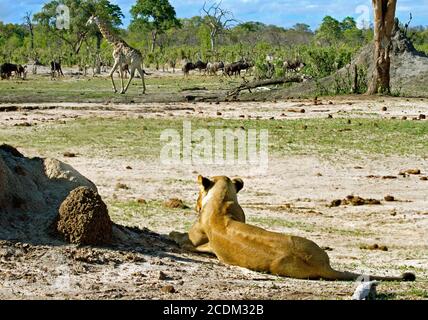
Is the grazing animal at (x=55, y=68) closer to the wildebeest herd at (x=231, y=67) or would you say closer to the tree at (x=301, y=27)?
the wildebeest herd at (x=231, y=67)

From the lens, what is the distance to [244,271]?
26.5ft

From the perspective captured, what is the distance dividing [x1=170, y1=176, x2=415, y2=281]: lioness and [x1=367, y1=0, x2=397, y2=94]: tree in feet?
66.7

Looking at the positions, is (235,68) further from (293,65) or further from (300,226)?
(300,226)

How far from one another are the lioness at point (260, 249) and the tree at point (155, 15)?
256 feet

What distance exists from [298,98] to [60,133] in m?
10.9

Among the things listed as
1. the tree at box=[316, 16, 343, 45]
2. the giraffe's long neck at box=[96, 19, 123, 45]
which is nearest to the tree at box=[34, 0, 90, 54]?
the tree at box=[316, 16, 343, 45]

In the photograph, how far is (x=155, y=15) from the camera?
8612 cm

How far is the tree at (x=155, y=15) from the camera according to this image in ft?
282

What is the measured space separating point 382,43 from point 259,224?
18.7 m

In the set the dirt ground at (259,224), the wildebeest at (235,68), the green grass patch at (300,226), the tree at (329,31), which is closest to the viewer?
the dirt ground at (259,224)

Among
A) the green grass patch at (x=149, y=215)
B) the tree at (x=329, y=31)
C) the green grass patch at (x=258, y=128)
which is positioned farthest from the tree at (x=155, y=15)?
the green grass patch at (x=149, y=215)

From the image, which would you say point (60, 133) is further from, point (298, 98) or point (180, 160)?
point (298, 98)
